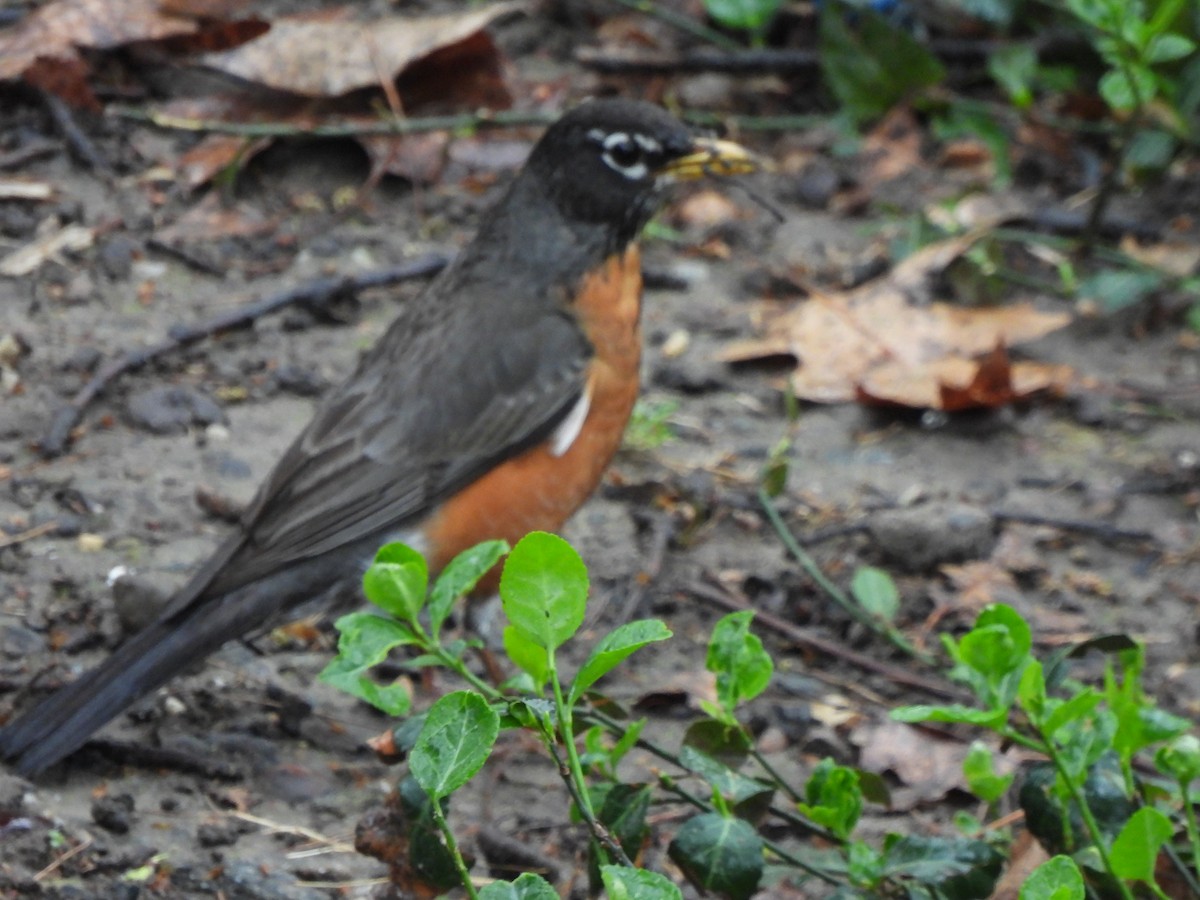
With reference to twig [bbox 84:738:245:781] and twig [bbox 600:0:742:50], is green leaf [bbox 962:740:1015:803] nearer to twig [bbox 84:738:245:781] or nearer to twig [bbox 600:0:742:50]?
twig [bbox 84:738:245:781]

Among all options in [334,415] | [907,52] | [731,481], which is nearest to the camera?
[334,415]

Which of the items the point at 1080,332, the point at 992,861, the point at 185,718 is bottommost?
the point at 1080,332

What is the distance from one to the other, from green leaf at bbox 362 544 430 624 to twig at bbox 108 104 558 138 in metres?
3.26

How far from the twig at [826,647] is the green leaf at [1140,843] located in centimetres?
143

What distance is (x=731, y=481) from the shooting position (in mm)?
4543

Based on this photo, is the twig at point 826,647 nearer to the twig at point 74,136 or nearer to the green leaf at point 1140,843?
the green leaf at point 1140,843

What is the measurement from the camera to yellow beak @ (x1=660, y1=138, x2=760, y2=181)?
13.9ft

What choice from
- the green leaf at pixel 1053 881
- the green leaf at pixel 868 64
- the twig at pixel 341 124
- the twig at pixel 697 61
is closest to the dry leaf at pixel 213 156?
the twig at pixel 341 124

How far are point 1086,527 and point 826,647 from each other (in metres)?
0.84

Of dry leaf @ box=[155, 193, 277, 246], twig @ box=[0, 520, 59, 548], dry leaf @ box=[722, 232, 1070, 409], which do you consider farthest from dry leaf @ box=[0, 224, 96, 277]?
dry leaf @ box=[722, 232, 1070, 409]

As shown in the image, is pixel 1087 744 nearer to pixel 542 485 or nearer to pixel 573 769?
pixel 573 769

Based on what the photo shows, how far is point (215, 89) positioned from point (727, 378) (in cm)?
199

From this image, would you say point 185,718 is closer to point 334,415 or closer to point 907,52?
point 334,415

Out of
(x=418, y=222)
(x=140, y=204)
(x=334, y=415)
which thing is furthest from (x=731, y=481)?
(x=140, y=204)
